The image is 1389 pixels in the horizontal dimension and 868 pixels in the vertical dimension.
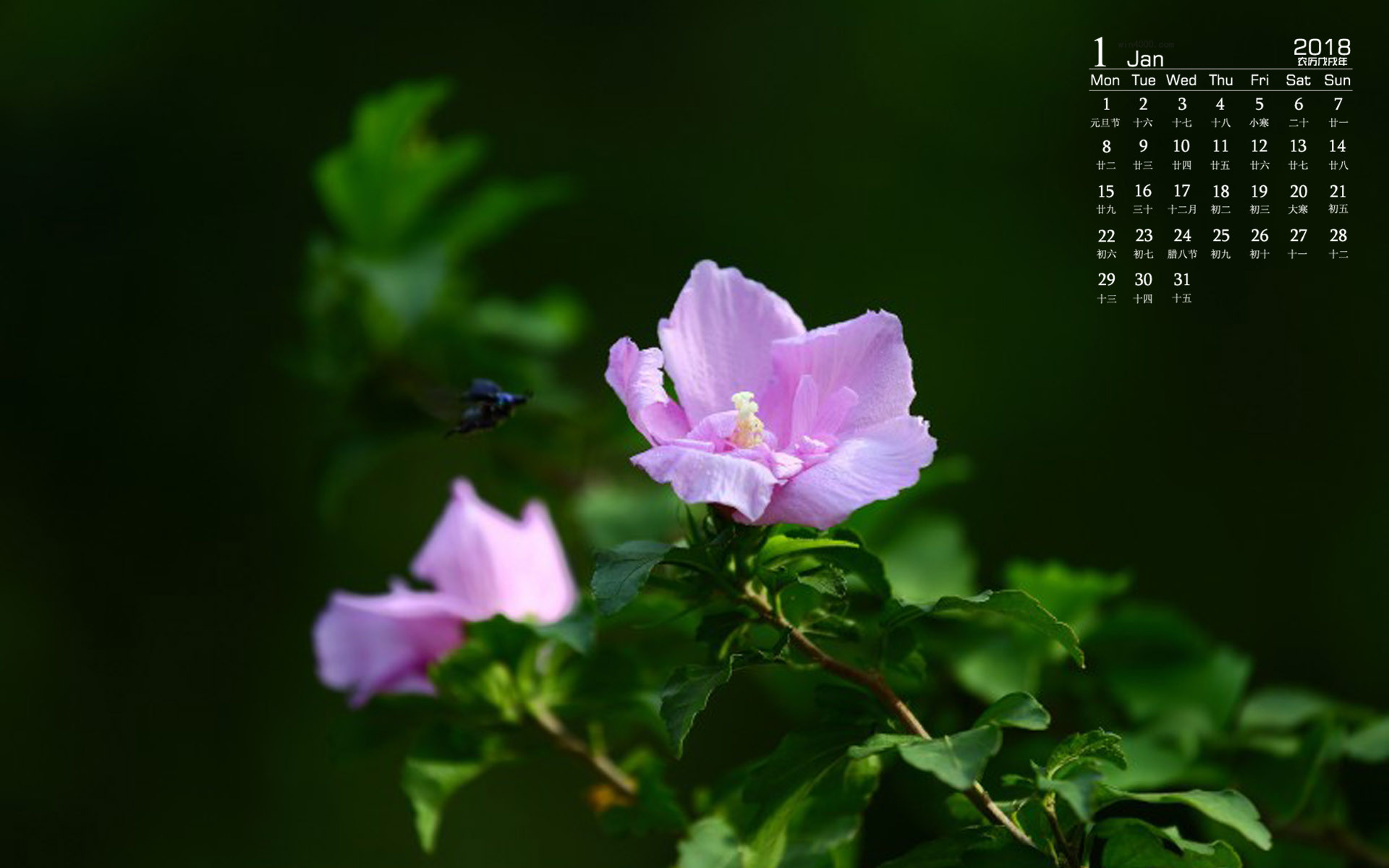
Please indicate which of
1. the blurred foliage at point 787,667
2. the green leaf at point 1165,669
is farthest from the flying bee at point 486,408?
the green leaf at point 1165,669

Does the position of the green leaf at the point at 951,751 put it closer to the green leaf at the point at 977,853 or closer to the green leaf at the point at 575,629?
the green leaf at the point at 977,853

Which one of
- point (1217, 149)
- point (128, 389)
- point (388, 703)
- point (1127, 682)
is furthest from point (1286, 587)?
point (128, 389)

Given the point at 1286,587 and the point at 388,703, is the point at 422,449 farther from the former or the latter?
the point at 388,703

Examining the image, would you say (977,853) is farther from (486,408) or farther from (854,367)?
(486,408)

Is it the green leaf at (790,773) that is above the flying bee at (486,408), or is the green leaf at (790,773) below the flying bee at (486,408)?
below
